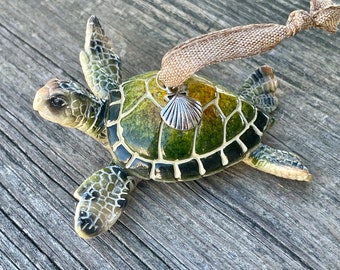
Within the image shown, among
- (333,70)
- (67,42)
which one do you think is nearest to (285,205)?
(333,70)

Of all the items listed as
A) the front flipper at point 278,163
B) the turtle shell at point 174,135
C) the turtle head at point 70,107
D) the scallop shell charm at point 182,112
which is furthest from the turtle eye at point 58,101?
the front flipper at point 278,163

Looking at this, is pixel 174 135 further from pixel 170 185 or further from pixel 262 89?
pixel 262 89

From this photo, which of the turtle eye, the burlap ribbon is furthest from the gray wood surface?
the burlap ribbon

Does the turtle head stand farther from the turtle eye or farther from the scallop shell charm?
the scallop shell charm

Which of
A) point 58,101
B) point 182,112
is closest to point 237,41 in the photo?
point 182,112

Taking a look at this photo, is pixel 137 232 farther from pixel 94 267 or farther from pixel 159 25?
pixel 159 25

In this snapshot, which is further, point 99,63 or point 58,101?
point 99,63
